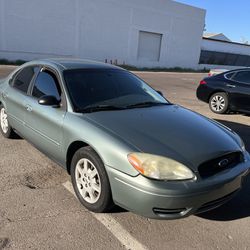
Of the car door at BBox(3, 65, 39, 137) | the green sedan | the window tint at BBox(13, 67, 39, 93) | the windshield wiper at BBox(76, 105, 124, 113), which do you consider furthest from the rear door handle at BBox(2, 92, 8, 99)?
the windshield wiper at BBox(76, 105, 124, 113)

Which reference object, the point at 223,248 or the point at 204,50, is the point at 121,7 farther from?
the point at 223,248

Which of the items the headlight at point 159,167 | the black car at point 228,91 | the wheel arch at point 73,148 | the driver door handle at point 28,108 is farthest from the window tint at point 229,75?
the headlight at point 159,167

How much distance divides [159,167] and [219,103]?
7385 mm

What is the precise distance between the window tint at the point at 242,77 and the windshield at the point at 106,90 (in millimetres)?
5483

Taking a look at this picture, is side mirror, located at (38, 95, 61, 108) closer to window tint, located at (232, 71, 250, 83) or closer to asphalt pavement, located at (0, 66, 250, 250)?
asphalt pavement, located at (0, 66, 250, 250)

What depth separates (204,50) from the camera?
46.1 meters

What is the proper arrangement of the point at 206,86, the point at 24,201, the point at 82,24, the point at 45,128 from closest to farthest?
1. the point at 24,201
2. the point at 45,128
3. the point at 206,86
4. the point at 82,24

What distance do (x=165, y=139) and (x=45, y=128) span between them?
1.63 metres

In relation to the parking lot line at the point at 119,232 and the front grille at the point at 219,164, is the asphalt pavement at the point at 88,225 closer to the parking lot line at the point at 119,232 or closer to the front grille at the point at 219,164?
the parking lot line at the point at 119,232

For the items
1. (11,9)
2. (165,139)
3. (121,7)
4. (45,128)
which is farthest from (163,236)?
(121,7)

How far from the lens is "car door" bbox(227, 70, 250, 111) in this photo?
915 centimetres

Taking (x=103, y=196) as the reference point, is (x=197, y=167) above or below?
above

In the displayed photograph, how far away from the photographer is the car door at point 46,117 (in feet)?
12.9

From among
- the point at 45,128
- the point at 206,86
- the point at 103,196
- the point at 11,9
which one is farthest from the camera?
the point at 11,9
